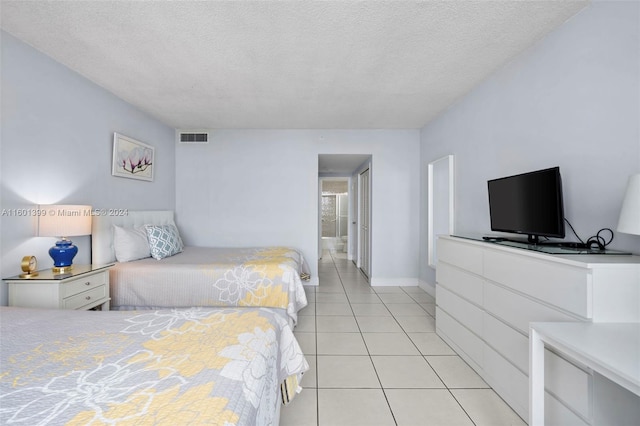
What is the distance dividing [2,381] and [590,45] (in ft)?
11.1

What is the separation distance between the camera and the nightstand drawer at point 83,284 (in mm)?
2131

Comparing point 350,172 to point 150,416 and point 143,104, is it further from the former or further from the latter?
point 150,416

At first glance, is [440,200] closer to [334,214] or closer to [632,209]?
[632,209]

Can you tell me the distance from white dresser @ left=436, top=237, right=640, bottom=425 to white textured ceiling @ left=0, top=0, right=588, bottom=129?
1.63 meters

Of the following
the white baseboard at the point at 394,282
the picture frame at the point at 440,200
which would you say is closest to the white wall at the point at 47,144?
the white baseboard at the point at 394,282

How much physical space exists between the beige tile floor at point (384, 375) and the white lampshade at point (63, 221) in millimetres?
2169

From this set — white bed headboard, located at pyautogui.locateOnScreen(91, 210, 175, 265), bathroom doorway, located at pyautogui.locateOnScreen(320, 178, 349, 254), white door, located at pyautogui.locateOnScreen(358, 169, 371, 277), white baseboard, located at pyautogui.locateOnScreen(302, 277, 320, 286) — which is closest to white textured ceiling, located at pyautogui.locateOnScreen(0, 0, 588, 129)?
white bed headboard, located at pyautogui.locateOnScreen(91, 210, 175, 265)

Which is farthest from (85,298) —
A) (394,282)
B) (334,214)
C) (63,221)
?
(334,214)

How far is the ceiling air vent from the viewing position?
4828mm

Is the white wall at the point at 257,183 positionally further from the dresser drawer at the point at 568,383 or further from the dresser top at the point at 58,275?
the dresser drawer at the point at 568,383

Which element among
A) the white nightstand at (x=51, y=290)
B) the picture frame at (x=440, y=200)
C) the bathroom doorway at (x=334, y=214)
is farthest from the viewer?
the bathroom doorway at (x=334, y=214)

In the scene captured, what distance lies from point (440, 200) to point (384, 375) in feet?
8.69

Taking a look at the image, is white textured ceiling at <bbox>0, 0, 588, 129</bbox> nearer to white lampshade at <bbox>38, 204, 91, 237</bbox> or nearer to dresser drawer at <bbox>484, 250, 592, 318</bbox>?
white lampshade at <bbox>38, 204, 91, 237</bbox>

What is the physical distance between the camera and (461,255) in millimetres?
2539
